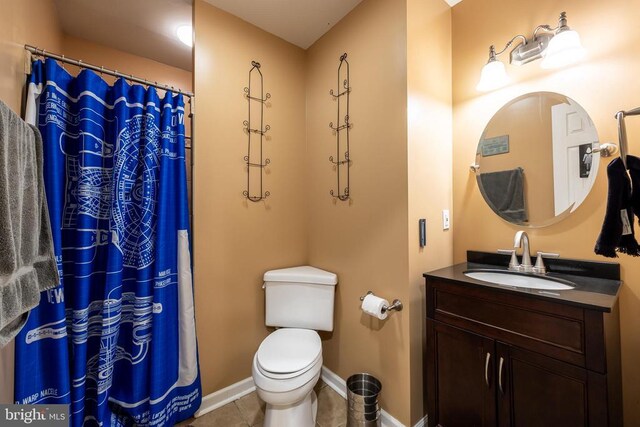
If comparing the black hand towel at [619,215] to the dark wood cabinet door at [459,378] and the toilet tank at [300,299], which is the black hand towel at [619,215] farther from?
the toilet tank at [300,299]

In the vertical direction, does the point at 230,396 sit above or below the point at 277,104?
below

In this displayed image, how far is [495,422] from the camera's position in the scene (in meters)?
1.15

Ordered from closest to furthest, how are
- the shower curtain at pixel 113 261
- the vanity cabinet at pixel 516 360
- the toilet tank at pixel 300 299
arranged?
the vanity cabinet at pixel 516 360 < the shower curtain at pixel 113 261 < the toilet tank at pixel 300 299

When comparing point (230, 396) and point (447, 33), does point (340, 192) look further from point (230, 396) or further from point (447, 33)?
point (230, 396)

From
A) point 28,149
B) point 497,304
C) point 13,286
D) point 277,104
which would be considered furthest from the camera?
point 277,104

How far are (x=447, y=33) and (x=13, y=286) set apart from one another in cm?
248

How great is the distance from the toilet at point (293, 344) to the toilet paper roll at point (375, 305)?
13.2 inches

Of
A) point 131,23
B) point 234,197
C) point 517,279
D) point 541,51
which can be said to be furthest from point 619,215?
point 131,23

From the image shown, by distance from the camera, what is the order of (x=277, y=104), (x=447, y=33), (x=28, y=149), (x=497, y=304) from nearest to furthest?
(x=28, y=149) → (x=497, y=304) → (x=447, y=33) → (x=277, y=104)

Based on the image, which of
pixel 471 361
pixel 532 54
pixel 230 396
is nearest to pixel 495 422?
pixel 471 361

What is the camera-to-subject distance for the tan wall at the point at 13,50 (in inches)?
40.7

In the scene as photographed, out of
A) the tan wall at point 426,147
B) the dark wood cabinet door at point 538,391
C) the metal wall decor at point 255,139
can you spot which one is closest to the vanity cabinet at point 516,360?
the dark wood cabinet door at point 538,391

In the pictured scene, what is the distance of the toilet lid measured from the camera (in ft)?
4.53

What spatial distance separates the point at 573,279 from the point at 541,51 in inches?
45.9
